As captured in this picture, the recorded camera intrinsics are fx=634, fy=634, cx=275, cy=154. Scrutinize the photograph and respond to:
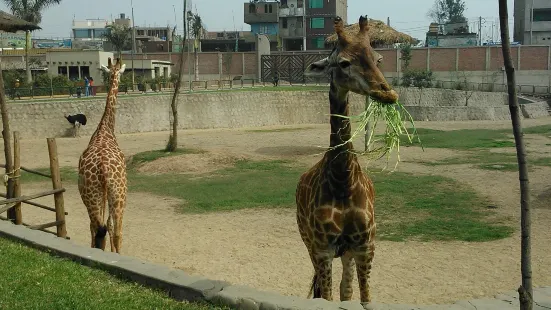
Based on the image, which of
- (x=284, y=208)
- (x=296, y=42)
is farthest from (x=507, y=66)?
(x=296, y=42)

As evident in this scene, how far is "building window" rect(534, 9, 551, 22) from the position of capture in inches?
2436

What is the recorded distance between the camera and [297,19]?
7262cm

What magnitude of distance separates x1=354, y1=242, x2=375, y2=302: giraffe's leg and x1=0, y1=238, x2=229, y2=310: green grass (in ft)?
4.56

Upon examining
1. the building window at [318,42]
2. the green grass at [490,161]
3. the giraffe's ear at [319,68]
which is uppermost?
the building window at [318,42]

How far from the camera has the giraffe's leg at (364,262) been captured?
577 cm

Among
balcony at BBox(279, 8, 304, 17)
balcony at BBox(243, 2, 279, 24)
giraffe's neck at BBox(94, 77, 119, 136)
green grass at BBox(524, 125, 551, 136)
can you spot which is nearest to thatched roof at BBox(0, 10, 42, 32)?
giraffe's neck at BBox(94, 77, 119, 136)

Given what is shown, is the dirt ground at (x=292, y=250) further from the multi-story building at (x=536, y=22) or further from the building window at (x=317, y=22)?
the building window at (x=317, y=22)

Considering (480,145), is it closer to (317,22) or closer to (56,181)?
(56,181)

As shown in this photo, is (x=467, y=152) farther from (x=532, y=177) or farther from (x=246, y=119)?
(x=246, y=119)

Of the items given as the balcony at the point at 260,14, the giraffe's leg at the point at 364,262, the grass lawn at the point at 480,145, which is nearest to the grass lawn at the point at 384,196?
the grass lawn at the point at 480,145

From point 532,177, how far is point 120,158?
37.5 ft

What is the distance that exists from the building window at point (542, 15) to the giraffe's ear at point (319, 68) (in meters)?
62.8

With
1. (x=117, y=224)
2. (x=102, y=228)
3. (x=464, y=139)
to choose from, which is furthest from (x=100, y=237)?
(x=464, y=139)

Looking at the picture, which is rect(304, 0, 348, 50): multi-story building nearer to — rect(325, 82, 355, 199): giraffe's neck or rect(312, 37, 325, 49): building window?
rect(312, 37, 325, 49): building window
